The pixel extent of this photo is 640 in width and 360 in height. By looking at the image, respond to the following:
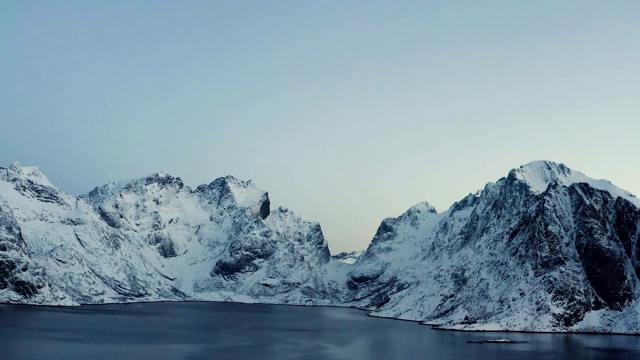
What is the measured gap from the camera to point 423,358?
134 metres

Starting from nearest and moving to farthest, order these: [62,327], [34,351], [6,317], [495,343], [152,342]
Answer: [34,351]
[152,342]
[495,343]
[62,327]
[6,317]

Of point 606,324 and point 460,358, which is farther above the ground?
point 606,324

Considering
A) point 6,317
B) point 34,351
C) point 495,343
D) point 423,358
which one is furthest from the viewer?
point 6,317

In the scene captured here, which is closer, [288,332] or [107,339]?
[107,339]

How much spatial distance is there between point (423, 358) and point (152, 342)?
6583 centimetres

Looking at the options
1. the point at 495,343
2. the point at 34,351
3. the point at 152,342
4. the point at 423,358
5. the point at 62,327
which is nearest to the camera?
the point at 34,351

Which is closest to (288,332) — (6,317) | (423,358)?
(423,358)

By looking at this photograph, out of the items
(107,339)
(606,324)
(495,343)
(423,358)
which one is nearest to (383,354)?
(423,358)

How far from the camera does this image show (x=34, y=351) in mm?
124938

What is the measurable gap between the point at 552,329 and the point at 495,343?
41907 millimetres

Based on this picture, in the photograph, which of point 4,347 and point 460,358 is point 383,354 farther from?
point 4,347

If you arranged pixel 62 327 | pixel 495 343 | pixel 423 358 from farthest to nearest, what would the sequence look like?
1. pixel 62 327
2. pixel 495 343
3. pixel 423 358

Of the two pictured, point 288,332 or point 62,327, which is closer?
point 62,327

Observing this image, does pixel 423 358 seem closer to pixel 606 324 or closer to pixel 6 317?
pixel 606 324
